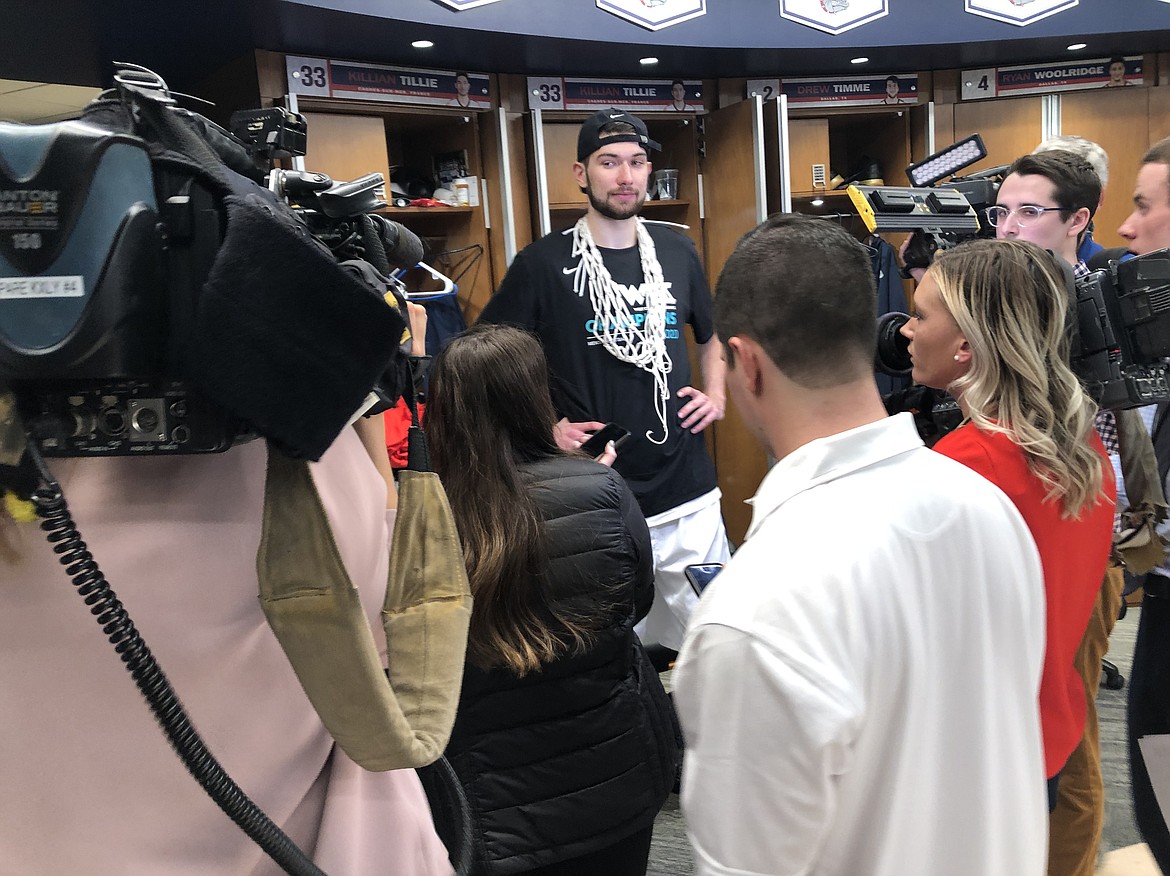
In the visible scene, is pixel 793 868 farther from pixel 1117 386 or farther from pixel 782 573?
pixel 1117 386

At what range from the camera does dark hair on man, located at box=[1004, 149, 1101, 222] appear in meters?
2.23

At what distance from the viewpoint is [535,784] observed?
150 cm

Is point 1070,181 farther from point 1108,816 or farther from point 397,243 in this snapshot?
point 397,243

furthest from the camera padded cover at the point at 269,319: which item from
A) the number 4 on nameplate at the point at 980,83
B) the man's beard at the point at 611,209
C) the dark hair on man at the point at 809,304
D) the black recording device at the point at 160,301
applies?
the number 4 on nameplate at the point at 980,83

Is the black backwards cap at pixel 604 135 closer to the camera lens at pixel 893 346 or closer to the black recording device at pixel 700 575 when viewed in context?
the camera lens at pixel 893 346

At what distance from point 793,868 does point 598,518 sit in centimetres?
74

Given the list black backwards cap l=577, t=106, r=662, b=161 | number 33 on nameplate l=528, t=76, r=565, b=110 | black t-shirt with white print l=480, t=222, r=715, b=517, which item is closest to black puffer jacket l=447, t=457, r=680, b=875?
black t-shirt with white print l=480, t=222, r=715, b=517

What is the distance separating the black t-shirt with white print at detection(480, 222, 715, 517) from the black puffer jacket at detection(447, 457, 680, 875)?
117 cm

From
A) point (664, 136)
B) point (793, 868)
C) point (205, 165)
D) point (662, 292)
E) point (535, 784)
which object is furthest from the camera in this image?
point (664, 136)

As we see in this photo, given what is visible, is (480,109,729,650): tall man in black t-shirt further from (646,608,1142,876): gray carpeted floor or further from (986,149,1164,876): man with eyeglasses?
(986,149,1164,876): man with eyeglasses

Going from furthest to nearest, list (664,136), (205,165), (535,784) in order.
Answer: (664,136), (535,784), (205,165)

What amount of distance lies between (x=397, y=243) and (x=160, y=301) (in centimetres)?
30

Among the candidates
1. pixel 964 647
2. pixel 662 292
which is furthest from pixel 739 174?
pixel 964 647

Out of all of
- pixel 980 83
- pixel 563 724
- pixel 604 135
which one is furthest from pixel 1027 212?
pixel 980 83
